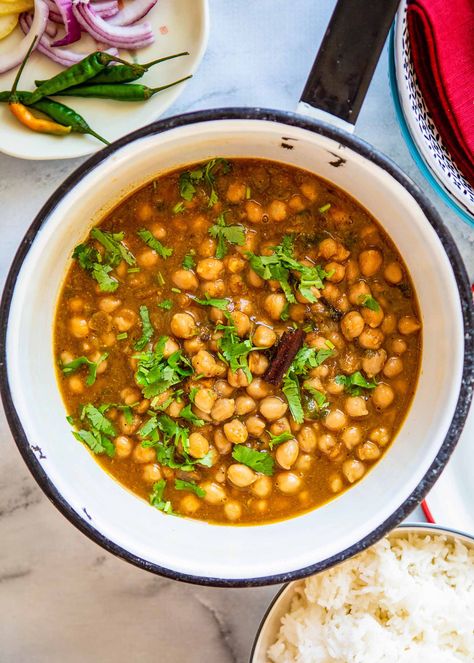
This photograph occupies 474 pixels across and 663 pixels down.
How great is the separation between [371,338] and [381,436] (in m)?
0.29

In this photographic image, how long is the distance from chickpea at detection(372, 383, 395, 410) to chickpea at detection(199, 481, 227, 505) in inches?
20.1

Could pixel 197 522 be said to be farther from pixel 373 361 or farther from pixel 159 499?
pixel 373 361

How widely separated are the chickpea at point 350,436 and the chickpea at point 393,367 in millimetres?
182

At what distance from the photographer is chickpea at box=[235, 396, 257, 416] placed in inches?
91.9

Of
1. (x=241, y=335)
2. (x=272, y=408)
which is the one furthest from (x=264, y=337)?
(x=272, y=408)

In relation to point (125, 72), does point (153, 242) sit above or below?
below

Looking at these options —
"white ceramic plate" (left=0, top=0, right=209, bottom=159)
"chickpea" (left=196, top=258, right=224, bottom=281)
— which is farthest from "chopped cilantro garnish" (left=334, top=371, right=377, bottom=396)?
"white ceramic plate" (left=0, top=0, right=209, bottom=159)

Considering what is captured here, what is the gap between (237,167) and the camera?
2303mm

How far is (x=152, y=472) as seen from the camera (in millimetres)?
2375

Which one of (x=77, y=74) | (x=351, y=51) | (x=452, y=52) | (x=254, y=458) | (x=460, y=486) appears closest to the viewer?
(x=351, y=51)

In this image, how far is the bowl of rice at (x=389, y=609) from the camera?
2422 mm

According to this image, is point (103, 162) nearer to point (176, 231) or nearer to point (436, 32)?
point (176, 231)

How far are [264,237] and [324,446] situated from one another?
0.61 meters

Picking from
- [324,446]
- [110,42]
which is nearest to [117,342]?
[324,446]
